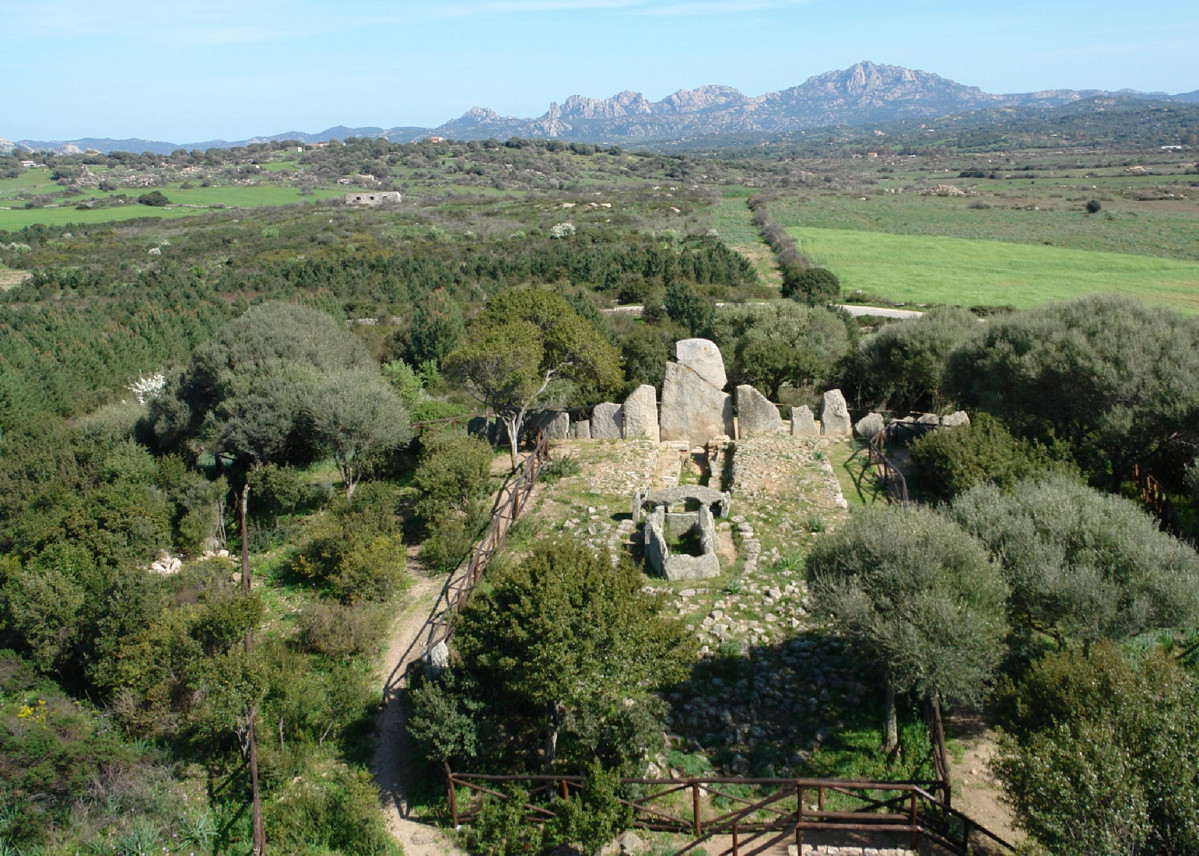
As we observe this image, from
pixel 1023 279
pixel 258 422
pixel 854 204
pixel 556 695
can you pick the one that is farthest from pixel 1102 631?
pixel 854 204

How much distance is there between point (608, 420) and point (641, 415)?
3.09 feet

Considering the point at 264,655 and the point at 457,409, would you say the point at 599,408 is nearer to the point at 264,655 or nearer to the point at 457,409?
the point at 457,409

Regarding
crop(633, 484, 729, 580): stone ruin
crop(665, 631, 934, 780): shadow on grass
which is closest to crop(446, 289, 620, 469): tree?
crop(633, 484, 729, 580): stone ruin

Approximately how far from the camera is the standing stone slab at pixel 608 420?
20.9 metres

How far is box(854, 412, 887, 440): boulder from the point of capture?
20578 mm

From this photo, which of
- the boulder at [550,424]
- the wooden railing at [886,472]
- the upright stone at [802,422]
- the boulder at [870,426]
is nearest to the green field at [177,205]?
the boulder at [550,424]

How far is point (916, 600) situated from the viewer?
9.10 m

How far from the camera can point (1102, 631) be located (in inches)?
377

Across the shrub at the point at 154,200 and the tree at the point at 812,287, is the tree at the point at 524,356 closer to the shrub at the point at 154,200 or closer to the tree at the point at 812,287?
the tree at the point at 812,287

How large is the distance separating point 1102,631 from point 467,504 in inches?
466

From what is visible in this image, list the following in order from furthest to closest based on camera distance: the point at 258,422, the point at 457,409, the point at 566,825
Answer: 1. the point at 457,409
2. the point at 258,422
3. the point at 566,825

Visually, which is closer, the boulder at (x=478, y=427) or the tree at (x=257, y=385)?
the tree at (x=257, y=385)

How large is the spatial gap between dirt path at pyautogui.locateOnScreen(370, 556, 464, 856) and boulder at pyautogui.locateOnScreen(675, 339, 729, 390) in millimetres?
10370

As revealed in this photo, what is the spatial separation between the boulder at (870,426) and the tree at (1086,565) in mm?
9019
